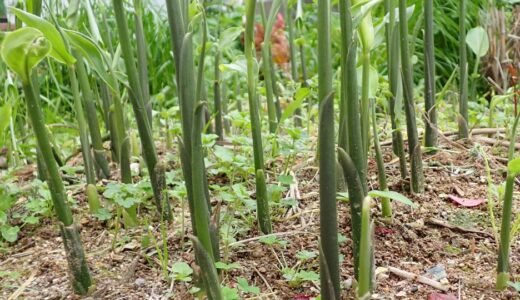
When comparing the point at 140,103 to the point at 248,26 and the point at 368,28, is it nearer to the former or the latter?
the point at 248,26

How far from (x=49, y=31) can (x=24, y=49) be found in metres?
0.08

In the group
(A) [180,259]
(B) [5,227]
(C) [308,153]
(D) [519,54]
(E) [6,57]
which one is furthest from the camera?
(D) [519,54]

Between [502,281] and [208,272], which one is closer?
[208,272]

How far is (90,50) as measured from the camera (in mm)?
809

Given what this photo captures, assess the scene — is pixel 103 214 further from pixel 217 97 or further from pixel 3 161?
pixel 3 161

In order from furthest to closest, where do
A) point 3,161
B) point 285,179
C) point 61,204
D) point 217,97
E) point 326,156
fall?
point 3,161 < point 217,97 < point 285,179 < point 61,204 < point 326,156

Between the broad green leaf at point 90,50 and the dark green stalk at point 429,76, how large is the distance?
1.80 ft

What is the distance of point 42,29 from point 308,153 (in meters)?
0.64

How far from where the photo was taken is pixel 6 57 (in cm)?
65

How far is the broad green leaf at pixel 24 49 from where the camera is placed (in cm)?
64

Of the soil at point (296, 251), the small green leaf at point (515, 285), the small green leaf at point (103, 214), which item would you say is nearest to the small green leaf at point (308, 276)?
the soil at point (296, 251)

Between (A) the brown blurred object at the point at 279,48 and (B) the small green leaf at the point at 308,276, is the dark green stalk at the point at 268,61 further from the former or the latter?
(A) the brown blurred object at the point at 279,48

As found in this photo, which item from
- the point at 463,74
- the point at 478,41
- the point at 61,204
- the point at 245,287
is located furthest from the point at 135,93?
the point at 478,41

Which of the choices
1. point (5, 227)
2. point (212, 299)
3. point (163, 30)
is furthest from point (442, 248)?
point (163, 30)
